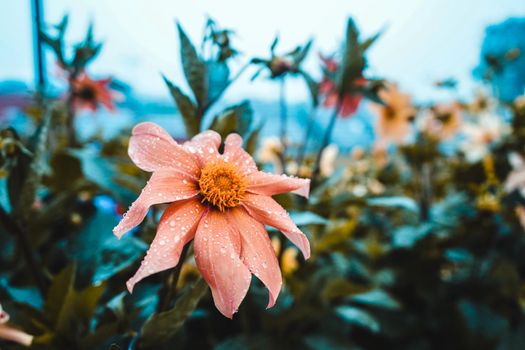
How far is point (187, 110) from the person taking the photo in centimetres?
46

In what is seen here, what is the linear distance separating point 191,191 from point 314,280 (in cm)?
40

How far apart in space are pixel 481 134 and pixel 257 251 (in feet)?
3.30

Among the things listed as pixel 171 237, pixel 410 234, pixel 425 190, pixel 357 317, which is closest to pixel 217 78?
pixel 171 237

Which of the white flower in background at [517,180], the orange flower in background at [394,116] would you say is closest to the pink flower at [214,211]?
the white flower in background at [517,180]

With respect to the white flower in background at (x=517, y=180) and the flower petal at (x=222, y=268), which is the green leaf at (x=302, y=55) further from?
the white flower in background at (x=517, y=180)

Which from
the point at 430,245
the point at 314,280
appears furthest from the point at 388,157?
the point at 314,280

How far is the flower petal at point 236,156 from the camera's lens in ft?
1.19

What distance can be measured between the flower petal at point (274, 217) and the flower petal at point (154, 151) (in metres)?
0.06

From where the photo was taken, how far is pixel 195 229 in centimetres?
31

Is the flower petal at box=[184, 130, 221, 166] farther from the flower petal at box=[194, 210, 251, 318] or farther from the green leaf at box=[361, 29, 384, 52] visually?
the green leaf at box=[361, 29, 384, 52]

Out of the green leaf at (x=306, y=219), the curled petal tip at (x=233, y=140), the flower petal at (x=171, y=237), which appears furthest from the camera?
the green leaf at (x=306, y=219)

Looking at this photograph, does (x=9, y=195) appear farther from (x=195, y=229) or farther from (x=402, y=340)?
(x=402, y=340)

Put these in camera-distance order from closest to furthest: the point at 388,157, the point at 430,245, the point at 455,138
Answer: the point at 430,245
the point at 455,138
the point at 388,157

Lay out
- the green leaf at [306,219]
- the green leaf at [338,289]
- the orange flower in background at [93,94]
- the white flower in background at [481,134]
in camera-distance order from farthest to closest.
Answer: the white flower in background at [481,134] < the orange flower in background at [93,94] < the green leaf at [338,289] < the green leaf at [306,219]
